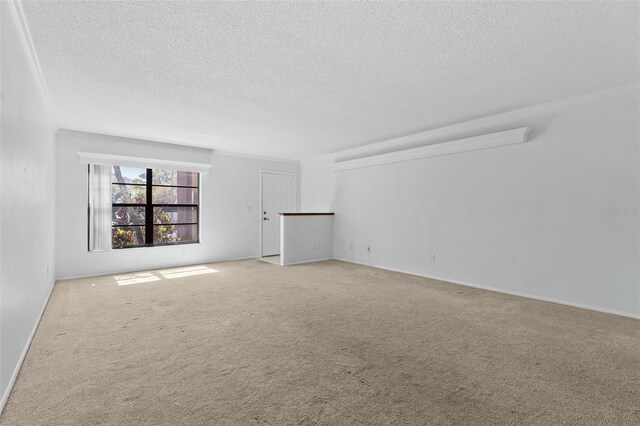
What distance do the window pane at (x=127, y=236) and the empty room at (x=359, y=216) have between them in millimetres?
40

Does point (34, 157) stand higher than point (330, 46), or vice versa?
point (330, 46)

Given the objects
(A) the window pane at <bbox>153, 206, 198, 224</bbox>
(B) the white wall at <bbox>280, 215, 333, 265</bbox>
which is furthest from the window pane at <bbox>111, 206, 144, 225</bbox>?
(B) the white wall at <bbox>280, 215, 333, 265</bbox>

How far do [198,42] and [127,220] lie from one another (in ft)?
14.6

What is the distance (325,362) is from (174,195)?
513 centimetres

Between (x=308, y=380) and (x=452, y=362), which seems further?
(x=452, y=362)

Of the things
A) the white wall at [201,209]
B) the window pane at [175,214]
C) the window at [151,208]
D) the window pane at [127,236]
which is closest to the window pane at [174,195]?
the window at [151,208]

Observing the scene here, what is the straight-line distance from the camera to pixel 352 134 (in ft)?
17.3

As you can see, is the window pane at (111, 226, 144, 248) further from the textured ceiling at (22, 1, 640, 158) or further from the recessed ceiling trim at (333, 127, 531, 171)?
the recessed ceiling trim at (333, 127, 531, 171)

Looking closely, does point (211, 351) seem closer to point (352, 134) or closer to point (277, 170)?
point (352, 134)

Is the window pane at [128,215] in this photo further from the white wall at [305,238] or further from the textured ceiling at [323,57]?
the white wall at [305,238]

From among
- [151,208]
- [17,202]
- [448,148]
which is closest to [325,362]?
[17,202]

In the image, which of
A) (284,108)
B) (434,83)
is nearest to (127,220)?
(284,108)

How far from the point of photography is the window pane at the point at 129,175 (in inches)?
225

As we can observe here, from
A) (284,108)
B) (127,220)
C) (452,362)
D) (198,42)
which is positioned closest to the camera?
(452,362)
